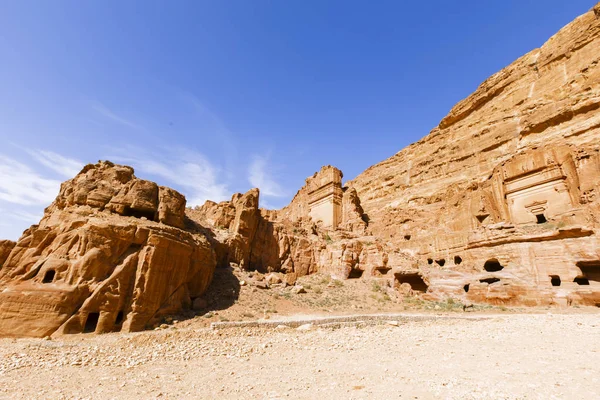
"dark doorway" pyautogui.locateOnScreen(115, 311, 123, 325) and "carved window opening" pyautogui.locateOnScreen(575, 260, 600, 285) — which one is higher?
"carved window opening" pyautogui.locateOnScreen(575, 260, 600, 285)

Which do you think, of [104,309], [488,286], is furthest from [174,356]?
[488,286]

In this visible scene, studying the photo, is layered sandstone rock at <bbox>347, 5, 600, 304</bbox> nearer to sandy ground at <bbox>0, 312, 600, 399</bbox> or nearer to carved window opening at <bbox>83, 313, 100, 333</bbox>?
sandy ground at <bbox>0, 312, 600, 399</bbox>

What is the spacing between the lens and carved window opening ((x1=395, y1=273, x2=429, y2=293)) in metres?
21.3

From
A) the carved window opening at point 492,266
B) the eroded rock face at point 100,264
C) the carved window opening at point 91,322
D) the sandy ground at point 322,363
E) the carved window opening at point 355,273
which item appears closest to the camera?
the sandy ground at point 322,363

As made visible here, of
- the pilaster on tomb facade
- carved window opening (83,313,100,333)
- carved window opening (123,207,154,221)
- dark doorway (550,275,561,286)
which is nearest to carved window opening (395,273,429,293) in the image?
dark doorway (550,275,561,286)

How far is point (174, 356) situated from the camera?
9398mm

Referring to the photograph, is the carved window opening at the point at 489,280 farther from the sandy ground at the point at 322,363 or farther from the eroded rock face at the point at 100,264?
the eroded rock face at the point at 100,264

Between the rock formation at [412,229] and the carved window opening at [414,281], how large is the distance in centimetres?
11

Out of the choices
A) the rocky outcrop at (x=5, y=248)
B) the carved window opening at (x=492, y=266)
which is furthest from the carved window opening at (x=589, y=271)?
the rocky outcrop at (x=5, y=248)

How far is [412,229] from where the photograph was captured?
29.8 meters

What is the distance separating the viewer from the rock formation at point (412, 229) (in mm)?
12773

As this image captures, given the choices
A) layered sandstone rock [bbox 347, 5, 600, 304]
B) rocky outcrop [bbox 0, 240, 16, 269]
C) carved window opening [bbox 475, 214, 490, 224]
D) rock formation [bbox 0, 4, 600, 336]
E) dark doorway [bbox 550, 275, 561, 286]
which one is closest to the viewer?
rock formation [bbox 0, 4, 600, 336]

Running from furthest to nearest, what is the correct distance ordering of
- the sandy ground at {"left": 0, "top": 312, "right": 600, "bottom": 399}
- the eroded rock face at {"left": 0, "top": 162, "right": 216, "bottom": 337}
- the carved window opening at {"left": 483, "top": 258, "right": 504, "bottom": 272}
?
the carved window opening at {"left": 483, "top": 258, "right": 504, "bottom": 272}, the eroded rock face at {"left": 0, "top": 162, "right": 216, "bottom": 337}, the sandy ground at {"left": 0, "top": 312, "right": 600, "bottom": 399}

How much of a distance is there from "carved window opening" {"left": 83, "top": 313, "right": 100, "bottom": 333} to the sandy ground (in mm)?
711
